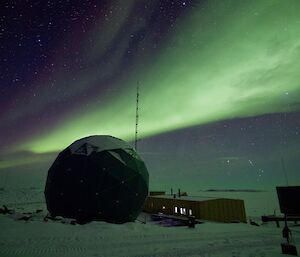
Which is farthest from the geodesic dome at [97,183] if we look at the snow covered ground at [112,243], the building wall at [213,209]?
the building wall at [213,209]

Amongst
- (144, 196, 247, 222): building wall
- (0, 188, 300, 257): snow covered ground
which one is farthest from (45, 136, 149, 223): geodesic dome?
(144, 196, 247, 222): building wall

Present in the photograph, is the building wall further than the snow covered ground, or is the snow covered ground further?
the building wall

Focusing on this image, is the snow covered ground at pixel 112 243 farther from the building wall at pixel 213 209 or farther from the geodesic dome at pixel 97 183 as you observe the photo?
the building wall at pixel 213 209

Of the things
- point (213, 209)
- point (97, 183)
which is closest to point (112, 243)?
point (97, 183)

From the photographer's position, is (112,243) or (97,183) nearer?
(112,243)

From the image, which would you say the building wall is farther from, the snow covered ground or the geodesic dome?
the snow covered ground

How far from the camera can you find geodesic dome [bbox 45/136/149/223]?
1495 cm

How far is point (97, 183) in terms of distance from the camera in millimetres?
15156

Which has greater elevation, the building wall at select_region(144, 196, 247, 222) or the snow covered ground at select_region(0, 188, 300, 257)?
the building wall at select_region(144, 196, 247, 222)

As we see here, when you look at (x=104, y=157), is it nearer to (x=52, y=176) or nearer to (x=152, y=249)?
(x=52, y=176)

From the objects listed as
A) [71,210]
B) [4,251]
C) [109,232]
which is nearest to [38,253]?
[4,251]

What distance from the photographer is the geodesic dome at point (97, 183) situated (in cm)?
1495

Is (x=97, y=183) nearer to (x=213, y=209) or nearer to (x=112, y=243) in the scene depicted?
(x=112, y=243)

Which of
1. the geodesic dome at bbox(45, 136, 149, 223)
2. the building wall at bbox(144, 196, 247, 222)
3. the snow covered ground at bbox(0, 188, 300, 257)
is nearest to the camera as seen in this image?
the snow covered ground at bbox(0, 188, 300, 257)
